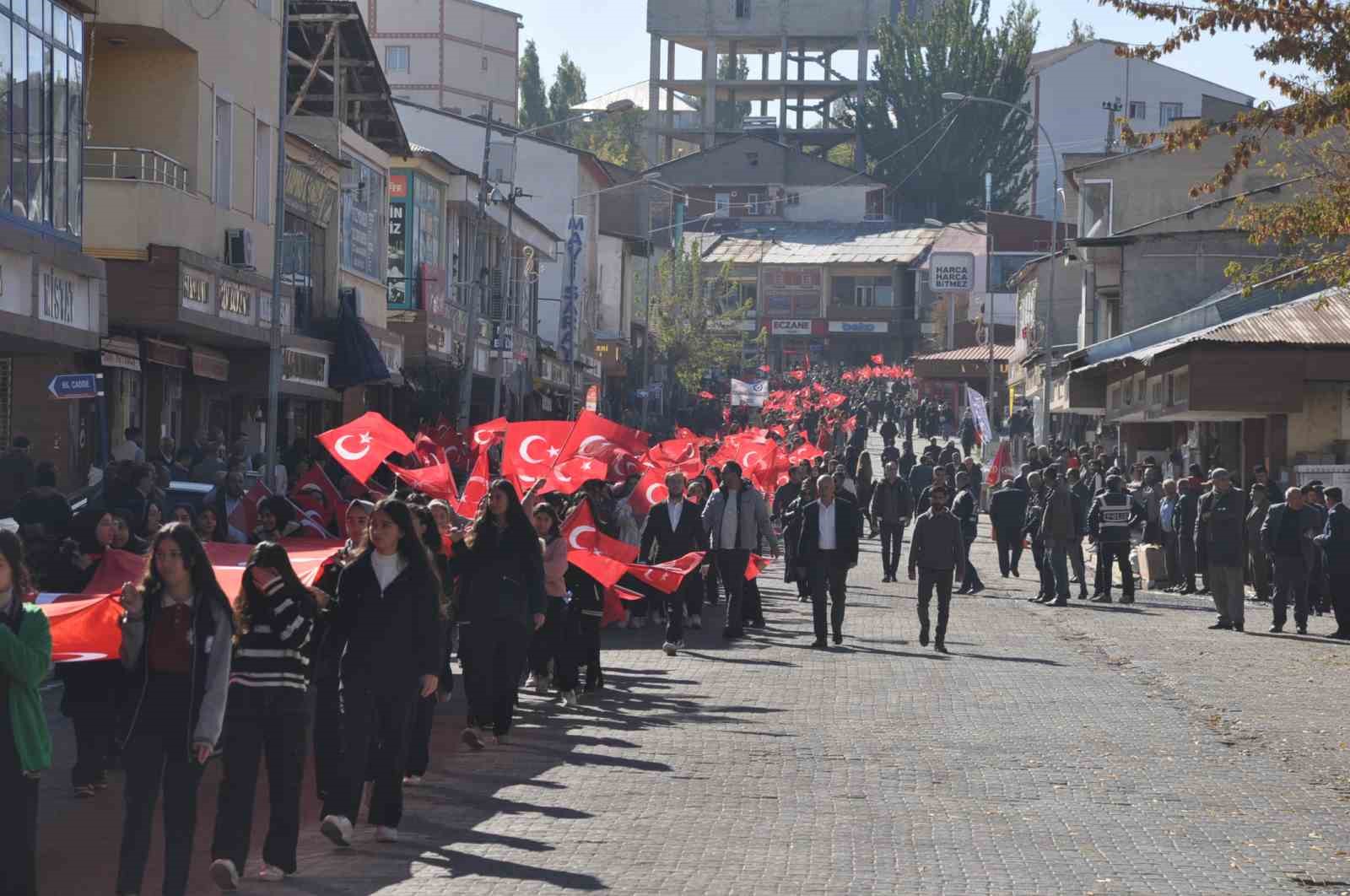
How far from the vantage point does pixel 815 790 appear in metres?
11.9

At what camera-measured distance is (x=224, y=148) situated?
3047 cm

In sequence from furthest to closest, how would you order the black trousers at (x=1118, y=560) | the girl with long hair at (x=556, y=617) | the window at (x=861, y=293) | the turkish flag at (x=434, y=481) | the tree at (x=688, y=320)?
1. the window at (x=861, y=293)
2. the tree at (x=688, y=320)
3. the black trousers at (x=1118, y=560)
4. the turkish flag at (x=434, y=481)
5. the girl with long hair at (x=556, y=617)

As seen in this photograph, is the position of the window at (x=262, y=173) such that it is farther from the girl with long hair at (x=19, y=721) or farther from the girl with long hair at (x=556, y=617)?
the girl with long hair at (x=19, y=721)

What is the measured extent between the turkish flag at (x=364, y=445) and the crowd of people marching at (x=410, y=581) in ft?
0.10

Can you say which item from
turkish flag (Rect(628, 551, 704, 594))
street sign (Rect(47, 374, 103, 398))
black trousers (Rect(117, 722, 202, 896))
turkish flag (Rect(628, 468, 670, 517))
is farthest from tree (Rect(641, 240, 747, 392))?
black trousers (Rect(117, 722, 202, 896))

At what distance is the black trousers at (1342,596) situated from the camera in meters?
23.2

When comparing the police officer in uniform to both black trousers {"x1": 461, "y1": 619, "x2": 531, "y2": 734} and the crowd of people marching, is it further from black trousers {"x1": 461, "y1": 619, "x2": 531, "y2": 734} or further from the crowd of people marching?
black trousers {"x1": 461, "y1": 619, "x2": 531, "y2": 734}

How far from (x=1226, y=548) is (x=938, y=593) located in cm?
480

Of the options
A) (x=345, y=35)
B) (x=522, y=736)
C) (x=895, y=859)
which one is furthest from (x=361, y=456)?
(x=345, y=35)

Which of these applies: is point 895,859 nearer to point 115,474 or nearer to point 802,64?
point 115,474

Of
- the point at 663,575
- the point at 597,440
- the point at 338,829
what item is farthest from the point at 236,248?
the point at 338,829

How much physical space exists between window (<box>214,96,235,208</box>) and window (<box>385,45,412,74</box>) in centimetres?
6149

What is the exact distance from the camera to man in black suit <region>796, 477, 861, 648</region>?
20969 mm

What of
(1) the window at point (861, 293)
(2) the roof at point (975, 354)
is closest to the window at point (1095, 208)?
(2) the roof at point (975, 354)
